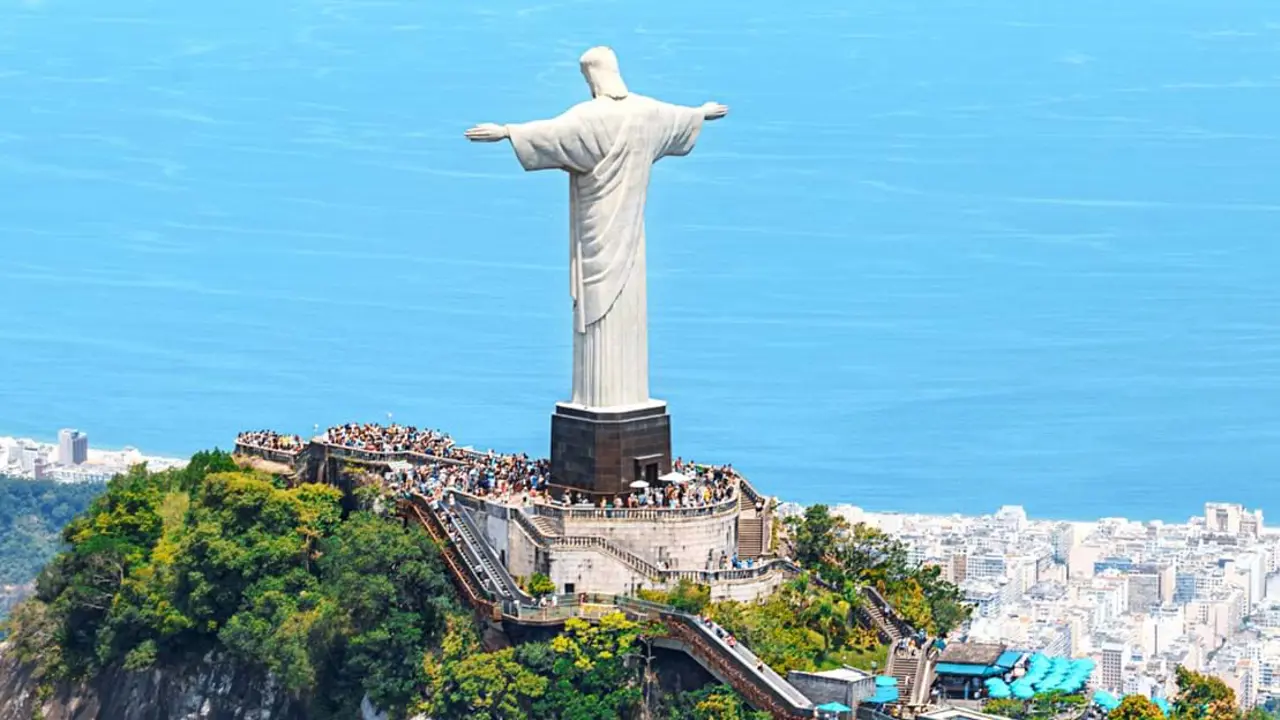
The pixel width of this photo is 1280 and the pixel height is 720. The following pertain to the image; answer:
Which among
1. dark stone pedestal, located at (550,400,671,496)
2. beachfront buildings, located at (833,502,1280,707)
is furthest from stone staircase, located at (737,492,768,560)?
beachfront buildings, located at (833,502,1280,707)

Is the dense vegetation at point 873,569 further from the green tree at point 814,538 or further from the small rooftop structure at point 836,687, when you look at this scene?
Answer: the small rooftop structure at point 836,687

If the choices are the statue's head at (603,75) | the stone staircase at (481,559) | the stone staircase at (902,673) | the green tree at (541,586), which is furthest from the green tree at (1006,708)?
the statue's head at (603,75)

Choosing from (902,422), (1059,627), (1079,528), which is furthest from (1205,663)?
(902,422)

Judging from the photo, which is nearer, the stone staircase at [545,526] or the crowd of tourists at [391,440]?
the stone staircase at [545,526]

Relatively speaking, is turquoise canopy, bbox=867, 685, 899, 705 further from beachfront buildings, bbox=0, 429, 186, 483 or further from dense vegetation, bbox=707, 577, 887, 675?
beachfront buildings, bbox=0, 429, 186, 483

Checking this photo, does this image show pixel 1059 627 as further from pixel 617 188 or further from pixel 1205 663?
pixel 617 188

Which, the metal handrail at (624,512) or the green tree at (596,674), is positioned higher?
the metal handrail at (624,512)
